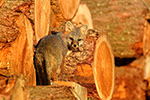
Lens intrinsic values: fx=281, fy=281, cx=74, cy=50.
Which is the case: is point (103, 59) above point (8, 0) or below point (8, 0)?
below

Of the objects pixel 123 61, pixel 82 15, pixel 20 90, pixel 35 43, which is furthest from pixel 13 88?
pixel 123 61

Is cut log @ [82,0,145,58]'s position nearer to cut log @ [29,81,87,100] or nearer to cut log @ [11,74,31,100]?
cut log @ [29,81,87,100]

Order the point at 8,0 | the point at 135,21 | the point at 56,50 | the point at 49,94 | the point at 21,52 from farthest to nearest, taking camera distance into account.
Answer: the point at 135,21 < the point at 56,50 < the point at 8,0 < the point at 21,52 < the point at 49,94

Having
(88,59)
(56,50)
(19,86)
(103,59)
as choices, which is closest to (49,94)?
(19,86)

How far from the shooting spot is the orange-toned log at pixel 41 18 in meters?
2.70

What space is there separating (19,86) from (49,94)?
384 millimetres

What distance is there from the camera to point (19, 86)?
1.45 metres

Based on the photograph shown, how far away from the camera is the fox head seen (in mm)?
2977

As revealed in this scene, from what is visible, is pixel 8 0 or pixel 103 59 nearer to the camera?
pixel 8 0

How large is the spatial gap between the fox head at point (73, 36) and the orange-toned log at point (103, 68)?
193mm

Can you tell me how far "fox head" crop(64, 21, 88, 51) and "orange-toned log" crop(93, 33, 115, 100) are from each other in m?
0.19

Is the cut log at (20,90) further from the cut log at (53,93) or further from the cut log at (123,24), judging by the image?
the cut log at (123,24)

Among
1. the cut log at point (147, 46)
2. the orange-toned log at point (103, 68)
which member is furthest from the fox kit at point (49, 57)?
the cut log at point (147, 46)

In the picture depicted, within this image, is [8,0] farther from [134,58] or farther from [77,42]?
[134,58]
